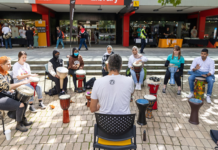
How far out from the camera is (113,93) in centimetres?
222

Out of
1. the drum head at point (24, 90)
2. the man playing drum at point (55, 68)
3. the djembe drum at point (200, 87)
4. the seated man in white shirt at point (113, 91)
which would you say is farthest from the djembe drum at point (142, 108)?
the man playing drum at point (55, 68)

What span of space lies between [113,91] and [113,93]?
0.02m

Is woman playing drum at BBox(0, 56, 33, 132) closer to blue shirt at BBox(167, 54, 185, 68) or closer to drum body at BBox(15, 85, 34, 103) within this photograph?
drum body at BBox(15, 85, 34, 103)

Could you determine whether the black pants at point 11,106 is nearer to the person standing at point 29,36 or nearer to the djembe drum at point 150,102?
the djembe drum at point 150,102

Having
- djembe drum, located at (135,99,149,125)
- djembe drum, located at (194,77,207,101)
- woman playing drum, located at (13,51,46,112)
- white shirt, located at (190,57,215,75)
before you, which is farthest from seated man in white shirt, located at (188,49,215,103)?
woman playing drum, located at (13,51,46,112)

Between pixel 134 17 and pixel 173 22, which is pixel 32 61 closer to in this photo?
pixel 134 17

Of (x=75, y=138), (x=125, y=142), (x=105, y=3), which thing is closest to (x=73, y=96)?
(x=75, y=138)

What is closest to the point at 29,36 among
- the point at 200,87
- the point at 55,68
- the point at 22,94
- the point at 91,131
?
the point at 55,68

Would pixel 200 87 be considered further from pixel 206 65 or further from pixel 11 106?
pixel 11 106

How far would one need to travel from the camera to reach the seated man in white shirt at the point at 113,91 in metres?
2.22

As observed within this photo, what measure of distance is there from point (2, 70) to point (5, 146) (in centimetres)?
131

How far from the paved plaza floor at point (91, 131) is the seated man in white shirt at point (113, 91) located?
41.5 inches

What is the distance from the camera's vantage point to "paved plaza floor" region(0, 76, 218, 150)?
3.01m

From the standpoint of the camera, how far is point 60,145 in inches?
118
